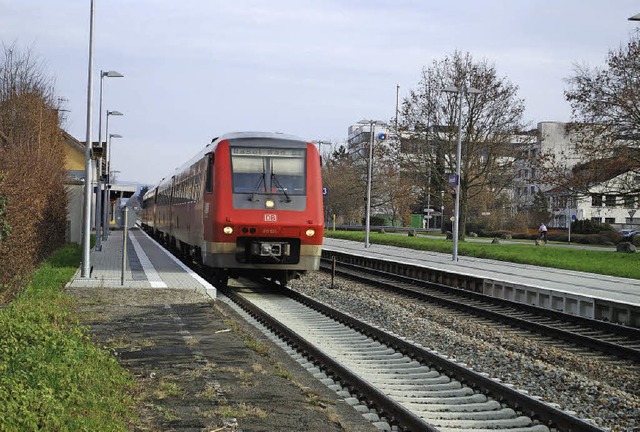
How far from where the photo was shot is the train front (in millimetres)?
19031

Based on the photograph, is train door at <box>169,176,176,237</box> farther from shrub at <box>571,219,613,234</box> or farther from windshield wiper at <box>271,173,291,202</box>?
shrub at <box>571,219,613,234</box>

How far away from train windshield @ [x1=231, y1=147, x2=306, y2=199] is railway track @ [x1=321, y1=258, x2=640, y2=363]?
3.95 meters

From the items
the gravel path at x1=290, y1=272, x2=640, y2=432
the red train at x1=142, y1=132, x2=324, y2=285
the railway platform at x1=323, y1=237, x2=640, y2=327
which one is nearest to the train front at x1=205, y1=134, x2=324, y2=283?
the red train at x1=142, y1=132, x2=324, y2=285

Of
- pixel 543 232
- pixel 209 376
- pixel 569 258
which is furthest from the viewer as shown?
pixel 543 232

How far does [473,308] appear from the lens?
1733 centimetres

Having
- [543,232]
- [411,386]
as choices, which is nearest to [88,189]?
[411,386]

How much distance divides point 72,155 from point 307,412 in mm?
72118

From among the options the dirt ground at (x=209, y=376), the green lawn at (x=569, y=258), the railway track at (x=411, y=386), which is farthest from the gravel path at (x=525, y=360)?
the green lawn at (x=569, y=258)

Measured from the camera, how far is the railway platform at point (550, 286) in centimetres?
1745

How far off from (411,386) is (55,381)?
13.7 feet

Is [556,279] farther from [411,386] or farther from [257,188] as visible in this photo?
[411,386]

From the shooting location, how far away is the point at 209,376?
902 cm

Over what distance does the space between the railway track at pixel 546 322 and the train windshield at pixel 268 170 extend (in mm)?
3946

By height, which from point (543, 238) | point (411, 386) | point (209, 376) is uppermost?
point (543, 238)
